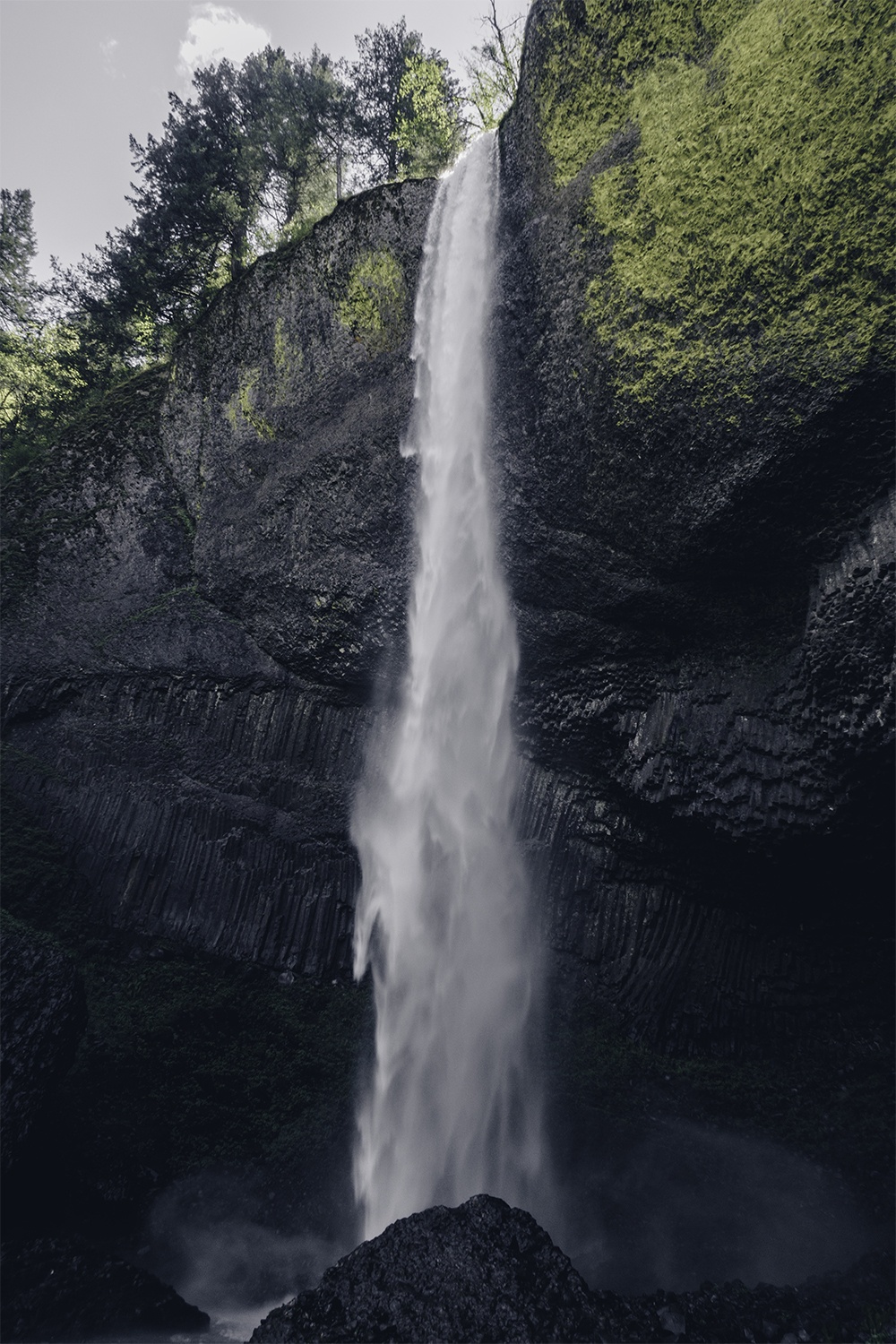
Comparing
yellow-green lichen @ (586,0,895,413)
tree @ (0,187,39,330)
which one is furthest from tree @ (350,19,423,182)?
yellow-green lichen @ (586,0,895,413)

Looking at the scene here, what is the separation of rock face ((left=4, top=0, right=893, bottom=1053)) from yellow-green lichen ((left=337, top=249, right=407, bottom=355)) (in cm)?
5

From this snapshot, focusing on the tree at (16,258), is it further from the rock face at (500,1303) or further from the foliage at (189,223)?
the rock face at (500,1303)

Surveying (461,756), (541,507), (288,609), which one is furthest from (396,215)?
(461,756)

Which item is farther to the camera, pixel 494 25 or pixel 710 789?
pixel 494 25

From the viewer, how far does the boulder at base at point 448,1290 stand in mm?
3855

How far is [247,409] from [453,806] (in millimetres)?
6346

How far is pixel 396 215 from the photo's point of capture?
9.14 metres

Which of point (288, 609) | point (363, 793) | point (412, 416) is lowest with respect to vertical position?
point (363, 793)

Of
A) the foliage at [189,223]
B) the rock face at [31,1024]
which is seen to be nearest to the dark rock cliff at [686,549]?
the rock face at [31,1024]

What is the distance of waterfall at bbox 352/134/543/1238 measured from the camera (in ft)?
23.1

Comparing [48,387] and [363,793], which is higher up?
[48,387]

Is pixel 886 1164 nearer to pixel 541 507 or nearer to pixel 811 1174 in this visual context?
pixel 811 1174

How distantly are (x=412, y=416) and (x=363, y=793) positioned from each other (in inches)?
190

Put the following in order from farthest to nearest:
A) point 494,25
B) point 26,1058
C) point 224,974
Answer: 1. point 494,25
2. point 224,974
3. point 26,1058
